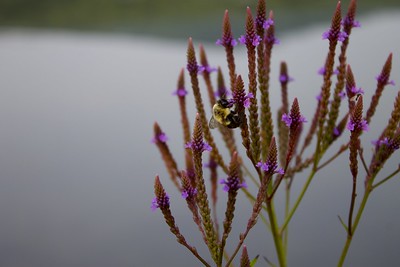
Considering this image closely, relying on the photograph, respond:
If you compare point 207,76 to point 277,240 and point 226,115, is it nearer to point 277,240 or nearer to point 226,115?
point 226,115

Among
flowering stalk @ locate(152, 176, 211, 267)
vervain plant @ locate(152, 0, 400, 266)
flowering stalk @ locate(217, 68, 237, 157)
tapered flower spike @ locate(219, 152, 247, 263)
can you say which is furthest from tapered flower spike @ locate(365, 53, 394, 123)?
flowering stalk @ locate(152, 176, 211, 267)

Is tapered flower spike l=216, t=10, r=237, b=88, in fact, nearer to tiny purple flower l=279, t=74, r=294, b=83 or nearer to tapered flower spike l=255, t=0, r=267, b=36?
tapered flower spike l=255, t=0, r=267, b=36

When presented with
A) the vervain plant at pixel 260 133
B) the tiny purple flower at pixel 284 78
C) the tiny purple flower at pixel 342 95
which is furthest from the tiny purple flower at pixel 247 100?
the tiny purple flower at pixel 284 78

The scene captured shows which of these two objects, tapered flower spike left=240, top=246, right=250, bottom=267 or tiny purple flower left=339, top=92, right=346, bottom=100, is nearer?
tapered flower spike left=240, top=246, right=250, bottom=267

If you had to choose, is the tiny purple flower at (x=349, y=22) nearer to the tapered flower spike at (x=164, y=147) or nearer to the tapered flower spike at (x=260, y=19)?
the tapered flower spike at (x=260, y=19)

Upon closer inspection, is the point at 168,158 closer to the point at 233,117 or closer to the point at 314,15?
the point at 233,117

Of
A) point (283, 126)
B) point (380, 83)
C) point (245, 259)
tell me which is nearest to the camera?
point (245, 259)

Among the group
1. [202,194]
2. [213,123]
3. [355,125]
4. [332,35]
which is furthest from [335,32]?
[202,194]
